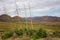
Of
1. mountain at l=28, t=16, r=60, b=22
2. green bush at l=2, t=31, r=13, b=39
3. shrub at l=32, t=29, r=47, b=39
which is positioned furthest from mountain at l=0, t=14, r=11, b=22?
shrub at l=32, t=29, r=47, b=39

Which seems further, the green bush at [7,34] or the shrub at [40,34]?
the green bush at [7,34]

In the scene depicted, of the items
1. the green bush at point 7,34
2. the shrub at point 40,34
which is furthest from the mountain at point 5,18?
the shrub at point 40,34

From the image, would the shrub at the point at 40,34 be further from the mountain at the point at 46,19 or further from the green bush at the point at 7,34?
the green bush at the point at 7,34

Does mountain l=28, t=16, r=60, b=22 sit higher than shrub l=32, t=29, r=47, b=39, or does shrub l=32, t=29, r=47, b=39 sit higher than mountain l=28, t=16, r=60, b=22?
mountain l=28, t=16, r=60, b=22

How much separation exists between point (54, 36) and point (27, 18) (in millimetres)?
1296

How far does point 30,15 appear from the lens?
8547mm

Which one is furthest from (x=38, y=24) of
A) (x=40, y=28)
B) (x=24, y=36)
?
(x=24, y=36)

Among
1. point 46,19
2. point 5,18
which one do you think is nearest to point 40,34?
point 46,19

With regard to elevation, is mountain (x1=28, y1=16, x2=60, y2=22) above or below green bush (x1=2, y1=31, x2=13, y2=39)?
above

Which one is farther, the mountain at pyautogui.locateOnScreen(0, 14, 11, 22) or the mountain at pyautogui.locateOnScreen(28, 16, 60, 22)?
the mountain at pyautogui.locateOnScreen(0, 14, 11, 22)

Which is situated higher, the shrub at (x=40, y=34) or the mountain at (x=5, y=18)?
the mountain at (x=5, y=18)

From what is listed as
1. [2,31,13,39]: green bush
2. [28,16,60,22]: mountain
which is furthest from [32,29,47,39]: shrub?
[2,31,13,39]: green bush

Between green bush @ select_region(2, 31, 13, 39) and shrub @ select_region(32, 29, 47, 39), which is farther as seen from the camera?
green bush @ select_region(2, 31, 13, 39)

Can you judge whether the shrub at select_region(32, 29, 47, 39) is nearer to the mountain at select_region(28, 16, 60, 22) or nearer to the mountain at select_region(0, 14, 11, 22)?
the mountain at select_region(28, 16, 60, 22)
